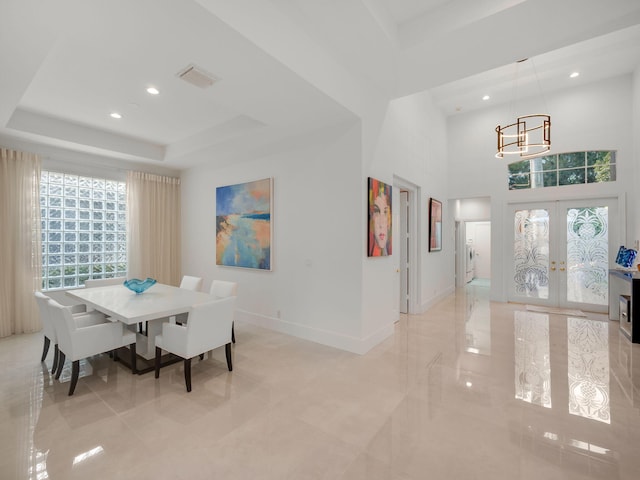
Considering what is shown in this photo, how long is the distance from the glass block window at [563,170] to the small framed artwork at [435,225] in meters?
1.71

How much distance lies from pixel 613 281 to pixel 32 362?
882 centimetres

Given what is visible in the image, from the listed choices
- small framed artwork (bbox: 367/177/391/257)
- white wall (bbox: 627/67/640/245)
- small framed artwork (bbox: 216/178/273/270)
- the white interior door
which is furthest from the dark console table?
small framed artwork (bbox: 216/178/273/270)

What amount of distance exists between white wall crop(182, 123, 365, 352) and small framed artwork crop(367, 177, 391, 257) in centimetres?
20

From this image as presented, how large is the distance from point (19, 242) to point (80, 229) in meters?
0.86

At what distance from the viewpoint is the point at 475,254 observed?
10656mm

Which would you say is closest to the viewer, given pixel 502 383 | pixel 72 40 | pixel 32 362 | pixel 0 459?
pixel 0 459

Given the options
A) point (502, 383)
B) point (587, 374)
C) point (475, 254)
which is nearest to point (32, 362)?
point (502, 383)

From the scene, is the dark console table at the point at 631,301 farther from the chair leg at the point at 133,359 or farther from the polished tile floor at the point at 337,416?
the chair leg at the point at 133,359

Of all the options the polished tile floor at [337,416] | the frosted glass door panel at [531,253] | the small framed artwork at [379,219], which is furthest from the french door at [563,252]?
the small framed artwork at [379,219]

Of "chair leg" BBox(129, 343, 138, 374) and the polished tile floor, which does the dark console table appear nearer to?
the polished tile floor

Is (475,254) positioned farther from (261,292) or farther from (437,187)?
(261,292)

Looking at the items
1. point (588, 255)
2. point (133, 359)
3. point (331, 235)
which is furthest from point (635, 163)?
point (133, 359)

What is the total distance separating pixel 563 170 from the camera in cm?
596

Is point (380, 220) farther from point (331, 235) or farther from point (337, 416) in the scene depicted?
point (337, 416)
